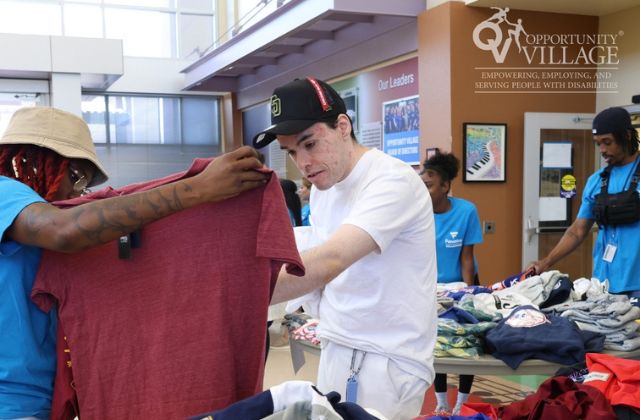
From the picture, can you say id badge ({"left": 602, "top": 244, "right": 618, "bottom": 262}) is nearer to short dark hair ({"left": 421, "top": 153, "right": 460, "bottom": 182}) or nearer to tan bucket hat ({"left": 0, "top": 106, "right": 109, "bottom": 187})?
short dark hair ({"left": 421, "top": 153, "right": 460, "bottom": 182})

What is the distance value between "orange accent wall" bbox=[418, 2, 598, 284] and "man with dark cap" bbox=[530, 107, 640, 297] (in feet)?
7.71

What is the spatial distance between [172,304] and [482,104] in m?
5.33

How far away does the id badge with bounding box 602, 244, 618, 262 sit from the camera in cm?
381

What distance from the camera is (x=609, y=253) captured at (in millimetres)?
3844

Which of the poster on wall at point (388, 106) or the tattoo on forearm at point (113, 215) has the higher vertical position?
the poster on wall at point (388, 106)

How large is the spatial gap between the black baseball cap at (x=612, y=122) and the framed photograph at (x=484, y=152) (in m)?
2.44

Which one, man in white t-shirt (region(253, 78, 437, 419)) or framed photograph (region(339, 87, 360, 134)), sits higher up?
framed photograph (region(339, 87, 360, 134))

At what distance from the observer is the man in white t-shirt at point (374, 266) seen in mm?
1832

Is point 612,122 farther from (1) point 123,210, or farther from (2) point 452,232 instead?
(1) point 123,210

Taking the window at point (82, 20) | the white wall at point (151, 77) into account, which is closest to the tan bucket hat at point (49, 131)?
the white wall at point (151, 77)

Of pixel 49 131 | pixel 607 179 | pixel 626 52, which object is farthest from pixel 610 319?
pixel 626 52

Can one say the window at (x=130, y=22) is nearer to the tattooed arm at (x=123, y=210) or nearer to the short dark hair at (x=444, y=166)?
the short dark hair at (x=444, y=166)

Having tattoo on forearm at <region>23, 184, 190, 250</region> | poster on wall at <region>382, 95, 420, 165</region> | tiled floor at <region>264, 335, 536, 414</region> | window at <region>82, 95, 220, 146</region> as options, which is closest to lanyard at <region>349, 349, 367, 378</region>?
tattoo on forearm at <region>23, 184, 190, 250</region>

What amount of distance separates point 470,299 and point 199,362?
2156mm
